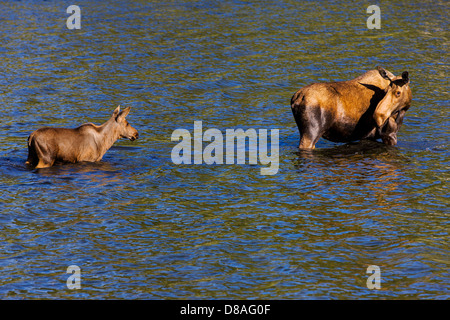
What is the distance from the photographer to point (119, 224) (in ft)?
39.2

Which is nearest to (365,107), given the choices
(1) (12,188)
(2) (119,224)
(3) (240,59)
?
(2) (119,224)

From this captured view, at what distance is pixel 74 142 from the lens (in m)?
14.7

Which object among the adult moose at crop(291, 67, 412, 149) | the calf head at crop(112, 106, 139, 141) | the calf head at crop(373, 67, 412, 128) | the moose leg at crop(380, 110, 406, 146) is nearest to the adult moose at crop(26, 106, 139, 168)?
the calf head at crop(112, 106, 139, 141)

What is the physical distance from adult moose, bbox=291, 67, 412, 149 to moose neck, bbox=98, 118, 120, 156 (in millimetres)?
3727

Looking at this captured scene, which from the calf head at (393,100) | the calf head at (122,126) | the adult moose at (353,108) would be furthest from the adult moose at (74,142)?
the calf head at (393,100)

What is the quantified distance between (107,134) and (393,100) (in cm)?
594

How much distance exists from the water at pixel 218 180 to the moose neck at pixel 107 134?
33cm

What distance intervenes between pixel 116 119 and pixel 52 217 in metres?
4.02

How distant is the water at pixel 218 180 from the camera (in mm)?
10031

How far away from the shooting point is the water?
1003 centimetres

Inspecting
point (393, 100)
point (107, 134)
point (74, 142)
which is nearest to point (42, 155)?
point (74, 142)

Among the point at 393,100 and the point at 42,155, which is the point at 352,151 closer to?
the point at 393,100

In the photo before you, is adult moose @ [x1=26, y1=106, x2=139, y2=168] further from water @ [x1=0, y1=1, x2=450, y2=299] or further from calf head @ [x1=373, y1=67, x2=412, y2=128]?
calf head @ [x1=373, y1=67, x2=412, y2=128]

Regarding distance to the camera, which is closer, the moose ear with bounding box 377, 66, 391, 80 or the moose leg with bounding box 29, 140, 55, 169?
the moose leg with bounding box 29, 140, 55, 169
